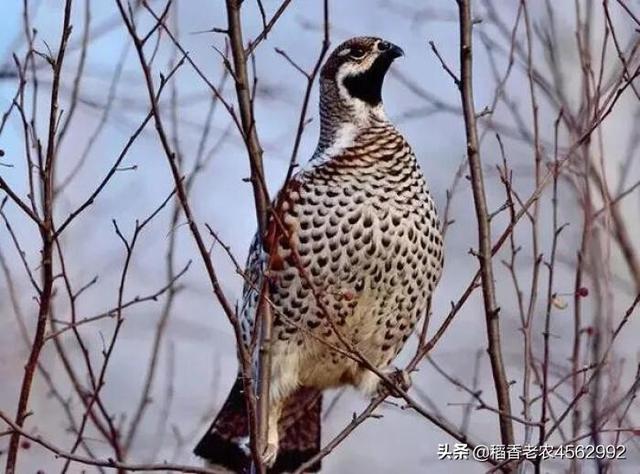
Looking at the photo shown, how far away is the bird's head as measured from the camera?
4492 millimetres

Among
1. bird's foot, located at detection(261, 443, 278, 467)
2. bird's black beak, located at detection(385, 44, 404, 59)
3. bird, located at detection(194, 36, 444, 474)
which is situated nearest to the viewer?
bird, located at detection(194, 36, 444, 474)

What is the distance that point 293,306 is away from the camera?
4.09 m

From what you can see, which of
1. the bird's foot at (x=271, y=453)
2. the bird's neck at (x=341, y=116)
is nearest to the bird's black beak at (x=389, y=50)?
the bird's neck at (x=341, y=116)

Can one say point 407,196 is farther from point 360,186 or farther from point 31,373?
point 31,373

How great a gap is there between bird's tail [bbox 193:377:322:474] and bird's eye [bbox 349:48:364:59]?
3.90 ft

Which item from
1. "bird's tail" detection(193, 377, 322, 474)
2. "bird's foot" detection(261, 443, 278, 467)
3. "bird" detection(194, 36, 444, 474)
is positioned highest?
"bird" detection(194, 36, 444, 474)

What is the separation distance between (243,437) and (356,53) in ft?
4.66

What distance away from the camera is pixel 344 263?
4.04 m

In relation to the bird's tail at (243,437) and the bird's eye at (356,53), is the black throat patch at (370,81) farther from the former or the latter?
the bird's tail at (243,437)

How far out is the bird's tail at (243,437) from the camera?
446 cm

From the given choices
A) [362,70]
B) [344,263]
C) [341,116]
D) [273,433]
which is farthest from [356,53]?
[273,433]

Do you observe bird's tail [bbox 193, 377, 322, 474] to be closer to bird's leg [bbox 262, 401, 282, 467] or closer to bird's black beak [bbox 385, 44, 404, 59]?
bird's leg [bbox 262, 401, 282, 467]

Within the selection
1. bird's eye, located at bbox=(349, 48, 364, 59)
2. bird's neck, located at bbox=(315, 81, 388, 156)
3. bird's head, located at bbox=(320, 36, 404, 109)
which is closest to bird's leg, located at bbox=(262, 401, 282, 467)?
bird's neck, located at bbox=(315, 81, 388, 156)

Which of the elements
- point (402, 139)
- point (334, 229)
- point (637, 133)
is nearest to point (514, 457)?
point (334, 229)
